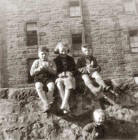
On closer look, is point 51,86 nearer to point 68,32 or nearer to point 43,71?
point 43,71

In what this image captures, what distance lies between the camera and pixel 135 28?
78.3 ft

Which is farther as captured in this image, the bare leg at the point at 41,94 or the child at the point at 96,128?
the bare leg at the point at 41,94

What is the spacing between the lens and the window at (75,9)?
2447 centimetres

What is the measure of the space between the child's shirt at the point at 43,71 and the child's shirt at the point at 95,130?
1.59 m

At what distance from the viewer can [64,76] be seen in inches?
336

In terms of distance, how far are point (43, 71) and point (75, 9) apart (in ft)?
54.9

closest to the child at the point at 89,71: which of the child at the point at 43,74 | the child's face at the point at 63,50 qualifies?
the child's face at the point at 63,50

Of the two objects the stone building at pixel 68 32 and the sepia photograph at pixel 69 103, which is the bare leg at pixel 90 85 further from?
the stone building at pixel 68 32

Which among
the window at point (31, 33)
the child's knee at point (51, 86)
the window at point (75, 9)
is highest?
the window at point (75, 9)

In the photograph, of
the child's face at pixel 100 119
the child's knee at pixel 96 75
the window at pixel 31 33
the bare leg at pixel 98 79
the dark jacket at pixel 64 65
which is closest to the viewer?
the child's face at pixel 100 119

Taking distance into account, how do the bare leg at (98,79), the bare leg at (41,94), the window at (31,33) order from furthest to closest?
the window at (31,33)
the bare leg at (98,79)
the bare leg at (41,94)

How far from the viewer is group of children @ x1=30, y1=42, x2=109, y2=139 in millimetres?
8016

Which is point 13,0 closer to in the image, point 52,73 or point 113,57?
point 113,57

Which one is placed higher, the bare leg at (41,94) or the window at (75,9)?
the window at (75,9)
